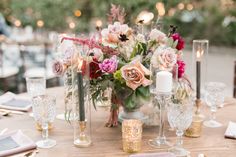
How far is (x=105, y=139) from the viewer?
4.94 feet

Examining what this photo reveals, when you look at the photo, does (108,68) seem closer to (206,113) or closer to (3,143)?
(3,143)

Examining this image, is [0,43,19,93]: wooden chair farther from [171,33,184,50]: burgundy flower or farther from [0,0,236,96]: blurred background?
[171,33,184,50]: burgundy flower

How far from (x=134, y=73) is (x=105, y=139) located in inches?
12.3

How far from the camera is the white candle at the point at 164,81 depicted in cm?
140

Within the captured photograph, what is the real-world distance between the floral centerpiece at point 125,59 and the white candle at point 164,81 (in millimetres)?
70

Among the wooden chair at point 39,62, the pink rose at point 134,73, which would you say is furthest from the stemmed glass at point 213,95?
the wooden chair at point 39,62

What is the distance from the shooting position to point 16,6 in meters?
7.18

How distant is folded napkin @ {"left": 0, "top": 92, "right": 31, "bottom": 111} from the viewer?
190 centimetres

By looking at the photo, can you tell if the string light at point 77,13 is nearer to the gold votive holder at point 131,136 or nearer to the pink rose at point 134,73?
the pink rose at point 134,73

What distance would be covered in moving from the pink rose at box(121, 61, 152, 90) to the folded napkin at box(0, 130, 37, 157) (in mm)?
462

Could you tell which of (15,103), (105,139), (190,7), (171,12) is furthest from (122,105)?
(190,7)

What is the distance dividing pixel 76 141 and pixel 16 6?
628 cm

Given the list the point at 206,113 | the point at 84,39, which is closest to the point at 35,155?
the point at 84,39

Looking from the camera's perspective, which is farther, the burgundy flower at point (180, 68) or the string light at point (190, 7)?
the string light at point (190, 7)
